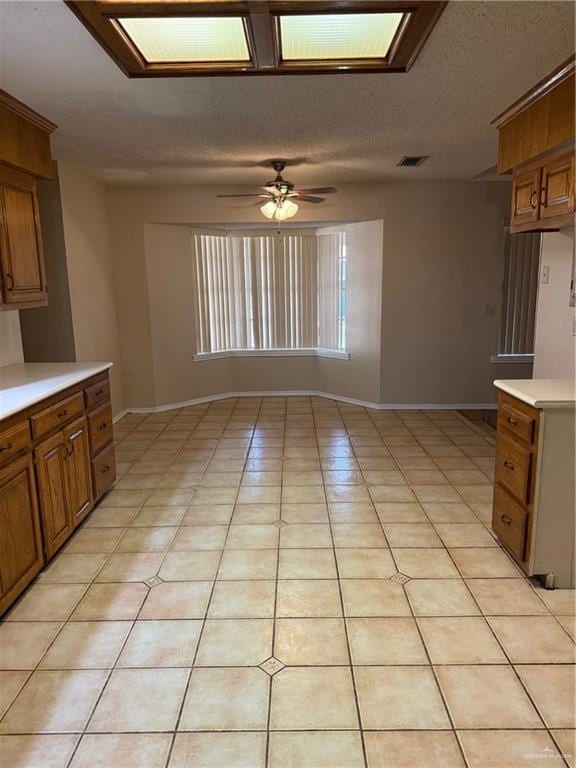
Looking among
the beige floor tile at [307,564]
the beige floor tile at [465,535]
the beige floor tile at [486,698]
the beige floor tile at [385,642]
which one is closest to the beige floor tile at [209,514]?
the beige floor tile at [307,564]

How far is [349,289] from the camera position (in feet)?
19.6

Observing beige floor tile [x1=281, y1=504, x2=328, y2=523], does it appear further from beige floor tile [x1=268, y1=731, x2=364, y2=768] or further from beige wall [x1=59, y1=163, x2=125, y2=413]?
beige wall [x1=59, y1=163, x2=125, y2=413]

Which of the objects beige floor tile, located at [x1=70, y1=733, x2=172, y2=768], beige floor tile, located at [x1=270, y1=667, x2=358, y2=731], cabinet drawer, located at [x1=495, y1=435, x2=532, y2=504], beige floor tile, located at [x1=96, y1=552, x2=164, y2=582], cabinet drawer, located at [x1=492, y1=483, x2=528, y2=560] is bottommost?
beige floor tile, located at [x1=70, y1=733, x2=172, y2=768]

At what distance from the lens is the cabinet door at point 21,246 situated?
289cm

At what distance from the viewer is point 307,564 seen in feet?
8.91

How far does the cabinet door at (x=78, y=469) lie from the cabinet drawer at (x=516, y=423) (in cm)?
244

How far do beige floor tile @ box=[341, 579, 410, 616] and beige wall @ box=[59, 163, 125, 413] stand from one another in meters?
3.36

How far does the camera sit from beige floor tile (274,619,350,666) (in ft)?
6.66

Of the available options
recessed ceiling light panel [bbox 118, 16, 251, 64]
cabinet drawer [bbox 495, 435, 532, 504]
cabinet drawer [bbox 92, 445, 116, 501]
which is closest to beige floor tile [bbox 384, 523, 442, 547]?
cabinet drawer [bbox 495, 435, 532, 504]

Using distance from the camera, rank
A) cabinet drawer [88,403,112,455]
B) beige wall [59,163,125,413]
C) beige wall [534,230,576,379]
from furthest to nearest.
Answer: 1. beige wall [59,163,125,413]
2. cabinet drawer [88,403,112,455]
3. beige wall [534,230,576,379]

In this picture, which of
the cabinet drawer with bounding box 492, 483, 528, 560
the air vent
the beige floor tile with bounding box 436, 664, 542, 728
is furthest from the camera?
the air vent

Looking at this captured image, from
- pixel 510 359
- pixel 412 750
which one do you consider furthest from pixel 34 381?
pixel 510 359

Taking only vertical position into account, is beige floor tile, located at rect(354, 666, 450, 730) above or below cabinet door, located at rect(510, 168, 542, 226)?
below

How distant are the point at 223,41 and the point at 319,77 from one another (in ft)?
1.77
